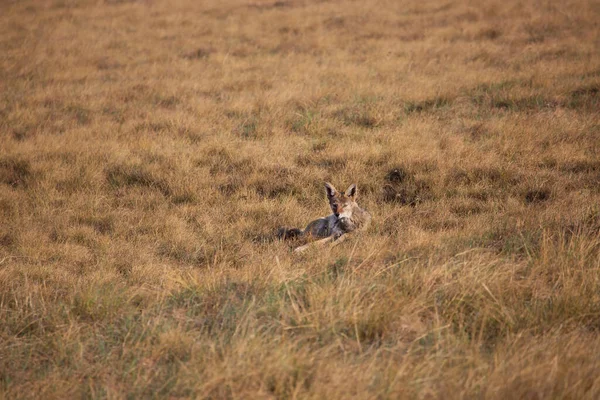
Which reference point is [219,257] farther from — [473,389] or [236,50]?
[236,50]

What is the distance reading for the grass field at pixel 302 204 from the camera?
3.77 m

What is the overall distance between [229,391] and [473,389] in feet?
4.74

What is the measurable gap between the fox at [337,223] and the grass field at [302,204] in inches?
10.5

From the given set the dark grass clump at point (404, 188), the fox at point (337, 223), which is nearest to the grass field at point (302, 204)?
the dark grass clump at point (404, 188)

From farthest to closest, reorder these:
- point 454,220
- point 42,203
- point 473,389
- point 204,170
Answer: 1. point 204,170
2. point 42,203
3. point 454,220
4. point 473,389

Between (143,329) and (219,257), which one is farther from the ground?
(143,329)

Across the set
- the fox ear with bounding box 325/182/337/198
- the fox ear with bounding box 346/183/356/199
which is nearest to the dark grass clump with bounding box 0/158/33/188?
the fox ear with bounding box 325/182/337/198

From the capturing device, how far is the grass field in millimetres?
3766

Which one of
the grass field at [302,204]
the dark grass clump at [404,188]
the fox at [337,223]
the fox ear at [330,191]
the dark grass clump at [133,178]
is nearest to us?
the grass field at [302,204]

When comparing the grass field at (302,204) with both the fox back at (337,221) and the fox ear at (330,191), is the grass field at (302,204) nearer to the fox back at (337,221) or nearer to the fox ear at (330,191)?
the fox back at (337,221)

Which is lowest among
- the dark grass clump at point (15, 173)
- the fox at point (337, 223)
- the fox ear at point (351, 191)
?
the fox at point (337, 223)

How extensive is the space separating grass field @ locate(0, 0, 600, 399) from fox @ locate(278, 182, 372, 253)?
27 centimetres

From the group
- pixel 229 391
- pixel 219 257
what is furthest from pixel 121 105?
pixel 229 391

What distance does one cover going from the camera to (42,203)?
841cm
